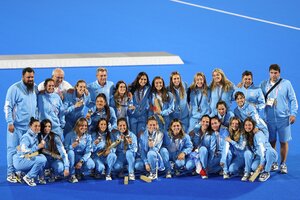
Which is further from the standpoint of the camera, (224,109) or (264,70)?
(264,70)

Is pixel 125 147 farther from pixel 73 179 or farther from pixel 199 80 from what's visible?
pixel 199 80

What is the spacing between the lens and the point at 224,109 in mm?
→ 12531

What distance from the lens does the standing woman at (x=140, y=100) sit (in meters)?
12.7

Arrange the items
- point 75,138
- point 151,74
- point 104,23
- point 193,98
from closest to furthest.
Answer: point 75,138, point 193,98, point 151,74, point 104,23

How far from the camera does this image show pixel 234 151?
12.4 metres

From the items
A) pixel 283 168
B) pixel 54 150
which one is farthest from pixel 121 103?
pixel 283 168

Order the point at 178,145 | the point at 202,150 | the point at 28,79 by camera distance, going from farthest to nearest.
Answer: the point at 178,145 < the point at 202,150 < the point at 28,79

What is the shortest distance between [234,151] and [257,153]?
391 mm

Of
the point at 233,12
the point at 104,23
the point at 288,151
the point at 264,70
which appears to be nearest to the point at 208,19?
the point at 233,12

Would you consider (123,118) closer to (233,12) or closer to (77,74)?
(77,74)

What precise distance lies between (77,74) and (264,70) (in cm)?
448

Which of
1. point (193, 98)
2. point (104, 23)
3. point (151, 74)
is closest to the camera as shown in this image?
point (193, 98)

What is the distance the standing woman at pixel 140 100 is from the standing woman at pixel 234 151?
1517 millimetres

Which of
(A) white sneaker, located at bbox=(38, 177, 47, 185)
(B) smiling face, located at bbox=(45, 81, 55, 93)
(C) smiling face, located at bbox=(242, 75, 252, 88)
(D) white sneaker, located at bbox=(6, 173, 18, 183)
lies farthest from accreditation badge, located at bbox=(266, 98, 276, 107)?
(D) white sneaker, located at bbox=(6, 173, 18, 183)
